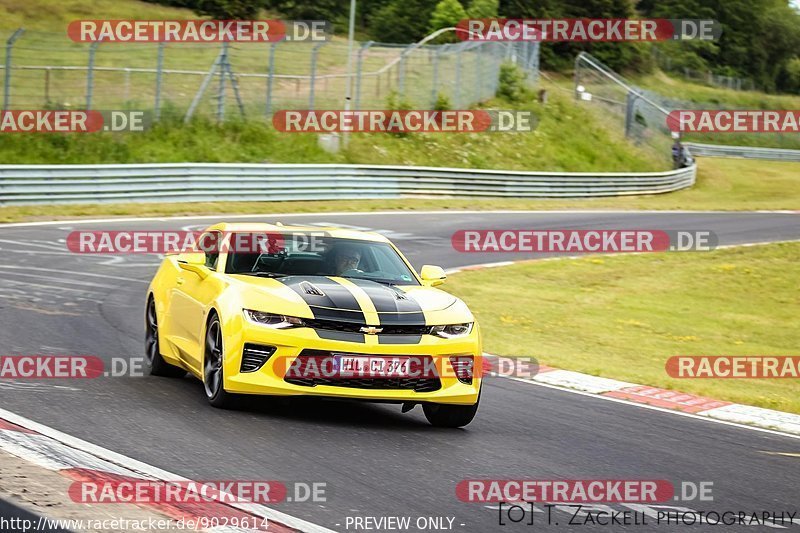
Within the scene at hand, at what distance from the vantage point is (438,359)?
8.42m

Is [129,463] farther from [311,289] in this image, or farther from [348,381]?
[311,289]

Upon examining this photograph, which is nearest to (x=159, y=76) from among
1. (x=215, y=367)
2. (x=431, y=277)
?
(x=431, y=277)

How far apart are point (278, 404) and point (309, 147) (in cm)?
2821

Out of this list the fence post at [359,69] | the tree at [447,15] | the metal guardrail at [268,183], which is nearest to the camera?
the metal guardrail at [268,183]

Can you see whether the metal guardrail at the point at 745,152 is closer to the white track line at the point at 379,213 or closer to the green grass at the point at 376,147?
the green grass at the point at 376,147

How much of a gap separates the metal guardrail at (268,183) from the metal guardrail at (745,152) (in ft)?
95.7

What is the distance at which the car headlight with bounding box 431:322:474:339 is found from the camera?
8500mm

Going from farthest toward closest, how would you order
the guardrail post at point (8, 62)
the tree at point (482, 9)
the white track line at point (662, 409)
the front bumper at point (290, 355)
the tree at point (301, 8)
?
1. the tree at point (301, 8)
2. the tree at point (482, 9)
3. the guardrail post at point (8, 62)
4. the white track line at point (662, 409)
5. the front bumper at point (290, 355)

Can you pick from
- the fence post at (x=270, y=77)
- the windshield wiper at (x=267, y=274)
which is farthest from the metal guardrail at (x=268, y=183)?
the windshield wiper at (x=267, y=274)

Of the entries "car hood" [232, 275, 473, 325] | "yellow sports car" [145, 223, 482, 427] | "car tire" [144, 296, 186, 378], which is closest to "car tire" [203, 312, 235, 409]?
"yellow sports car" [145, 223, 482, 427]

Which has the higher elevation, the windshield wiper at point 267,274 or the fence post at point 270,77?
the fence post at point 270,77

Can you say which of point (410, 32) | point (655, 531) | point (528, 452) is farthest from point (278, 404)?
point (410, 32)

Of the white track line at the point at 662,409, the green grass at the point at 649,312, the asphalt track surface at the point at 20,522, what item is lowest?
the green grass at the point at 649,312

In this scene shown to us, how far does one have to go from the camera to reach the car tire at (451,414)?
8.79 meters
